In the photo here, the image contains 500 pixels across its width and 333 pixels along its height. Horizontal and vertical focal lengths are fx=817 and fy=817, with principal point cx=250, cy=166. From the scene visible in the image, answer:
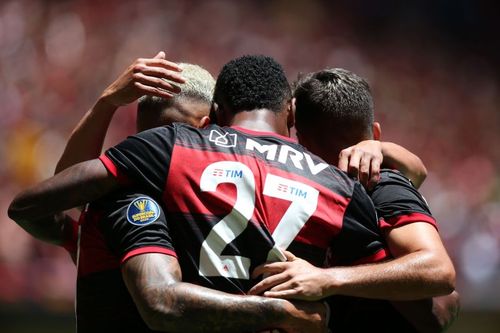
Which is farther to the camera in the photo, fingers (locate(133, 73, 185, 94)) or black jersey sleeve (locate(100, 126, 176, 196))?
fingers (locate(133, 73, 185, 94))

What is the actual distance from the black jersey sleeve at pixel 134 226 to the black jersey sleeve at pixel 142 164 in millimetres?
47

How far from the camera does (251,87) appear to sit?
9.30 ft

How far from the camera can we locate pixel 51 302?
7.52 meters

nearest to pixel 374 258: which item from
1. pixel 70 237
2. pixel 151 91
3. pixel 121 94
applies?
pixel 151 91

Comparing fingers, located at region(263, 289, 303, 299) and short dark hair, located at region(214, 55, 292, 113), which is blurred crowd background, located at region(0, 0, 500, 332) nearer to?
short dark hair, located at region(214, 55, 292, 113)

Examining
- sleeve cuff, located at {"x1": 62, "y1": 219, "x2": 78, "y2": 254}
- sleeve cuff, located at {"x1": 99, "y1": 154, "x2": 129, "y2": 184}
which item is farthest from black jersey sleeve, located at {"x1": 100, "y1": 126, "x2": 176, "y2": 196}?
sleeve cuff, located at {"x1": 62, "y1": 219, "x2": 78, "y2": 254}

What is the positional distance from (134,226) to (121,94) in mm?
698

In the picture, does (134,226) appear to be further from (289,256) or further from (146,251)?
(289,256)

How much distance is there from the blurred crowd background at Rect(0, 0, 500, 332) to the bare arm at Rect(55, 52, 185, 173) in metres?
4.59

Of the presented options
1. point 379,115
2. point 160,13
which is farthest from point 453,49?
point 160,13

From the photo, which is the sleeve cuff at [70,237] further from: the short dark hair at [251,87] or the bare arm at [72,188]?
the short dark hair at [251,87]

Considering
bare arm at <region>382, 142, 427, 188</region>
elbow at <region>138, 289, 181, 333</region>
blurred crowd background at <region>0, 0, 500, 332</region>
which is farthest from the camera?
blurred crowd background at <region>0, 0, 500, 332</region>

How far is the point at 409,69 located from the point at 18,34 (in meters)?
4.69

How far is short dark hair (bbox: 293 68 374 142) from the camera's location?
10.0ft
